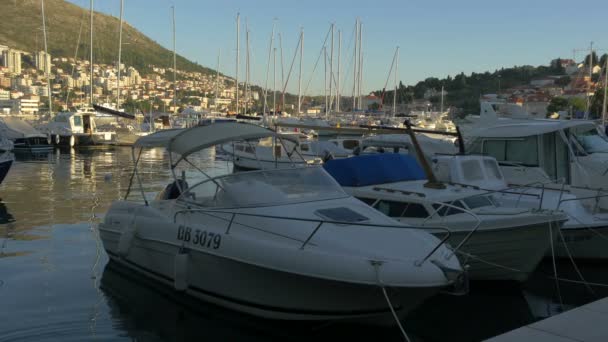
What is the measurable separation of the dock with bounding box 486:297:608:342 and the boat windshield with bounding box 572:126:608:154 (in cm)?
986

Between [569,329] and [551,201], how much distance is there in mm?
6128

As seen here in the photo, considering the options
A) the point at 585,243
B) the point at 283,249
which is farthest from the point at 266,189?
the point at 585,243

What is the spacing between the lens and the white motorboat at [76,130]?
44812 mm

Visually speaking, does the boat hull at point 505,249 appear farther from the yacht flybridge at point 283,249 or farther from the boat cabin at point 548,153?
the boat cabin at point 548,153

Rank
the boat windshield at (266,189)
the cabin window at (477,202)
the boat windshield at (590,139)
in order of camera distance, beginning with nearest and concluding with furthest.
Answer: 1. the boat windshield at (266,189)
2. the cabin window at (477,202)
3. the boat windshield at (590,139)

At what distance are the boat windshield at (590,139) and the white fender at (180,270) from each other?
11182mm

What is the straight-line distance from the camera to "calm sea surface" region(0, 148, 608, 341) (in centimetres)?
785

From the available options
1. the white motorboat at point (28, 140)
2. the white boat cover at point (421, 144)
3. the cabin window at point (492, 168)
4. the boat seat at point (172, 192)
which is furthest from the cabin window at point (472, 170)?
the white motorboat at point (28, 140)

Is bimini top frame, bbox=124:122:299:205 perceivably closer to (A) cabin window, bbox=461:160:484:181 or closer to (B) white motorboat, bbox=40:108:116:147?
(A) cabin window, bbox=461:160:484:181

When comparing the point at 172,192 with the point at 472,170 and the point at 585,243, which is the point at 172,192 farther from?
the point at 585,243

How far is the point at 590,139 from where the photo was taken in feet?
52.4

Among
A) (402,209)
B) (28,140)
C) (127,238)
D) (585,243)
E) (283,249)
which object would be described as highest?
(28,140)

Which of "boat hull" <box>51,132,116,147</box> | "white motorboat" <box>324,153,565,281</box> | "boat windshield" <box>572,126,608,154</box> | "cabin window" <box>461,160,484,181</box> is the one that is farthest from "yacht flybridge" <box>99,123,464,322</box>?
"boat hull" <box>51,132,116,147</box>

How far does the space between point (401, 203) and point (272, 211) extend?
3067 mm
